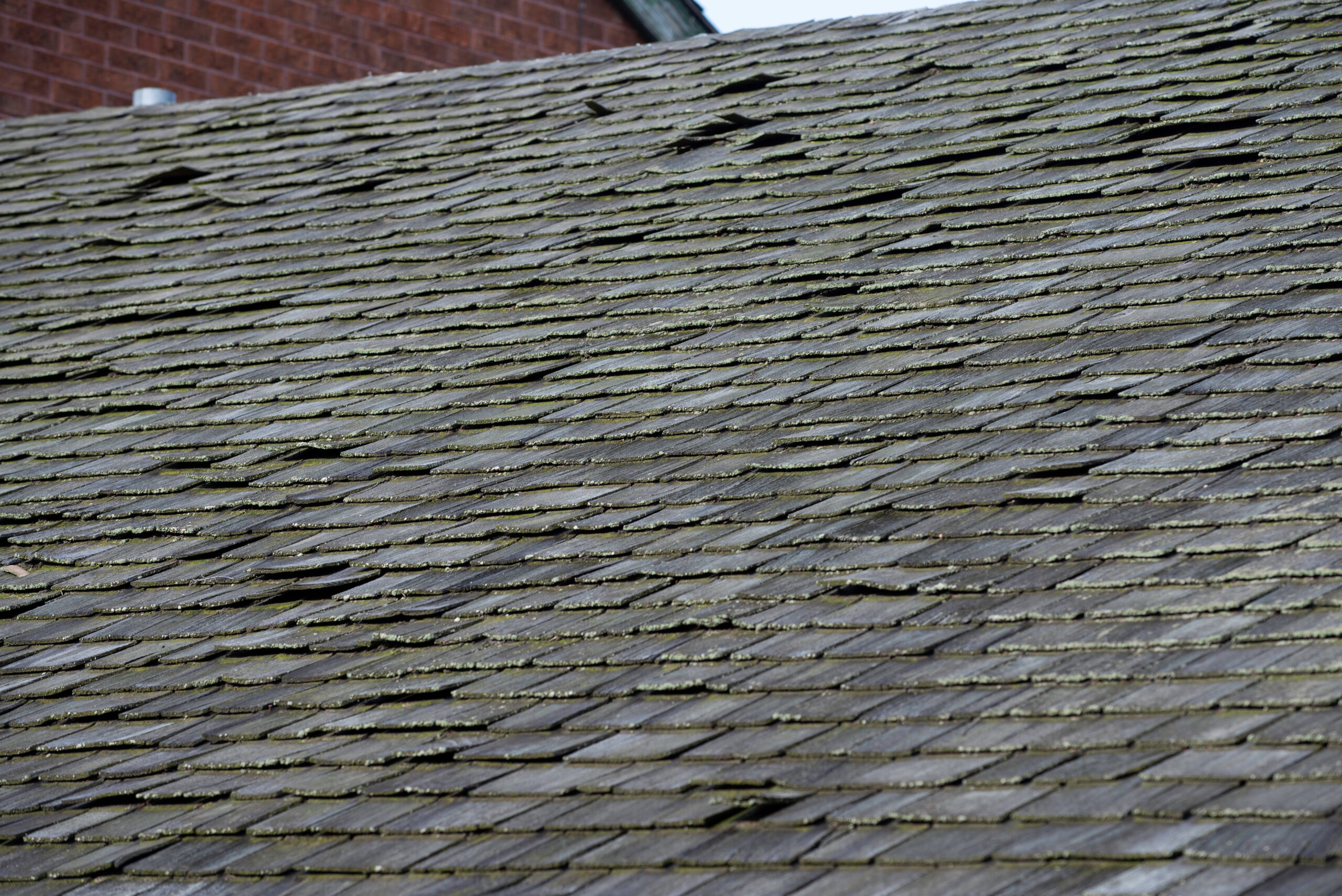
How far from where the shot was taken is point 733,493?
4309 millimetres

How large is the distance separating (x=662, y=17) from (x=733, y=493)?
419 inches

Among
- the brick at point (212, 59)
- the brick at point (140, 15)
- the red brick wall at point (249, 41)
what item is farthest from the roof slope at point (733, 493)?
the brick at point (212, 59)

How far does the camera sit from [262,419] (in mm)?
5543

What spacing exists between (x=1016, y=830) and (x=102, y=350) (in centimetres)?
466

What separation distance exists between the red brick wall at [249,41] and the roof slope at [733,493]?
4.75 metres

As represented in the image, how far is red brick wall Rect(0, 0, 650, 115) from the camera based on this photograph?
11.6 m

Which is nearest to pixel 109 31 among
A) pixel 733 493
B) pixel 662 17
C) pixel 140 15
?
pixel 140 15

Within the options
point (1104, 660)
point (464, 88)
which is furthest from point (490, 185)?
point (1104, 660)

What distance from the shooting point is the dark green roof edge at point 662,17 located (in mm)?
14109

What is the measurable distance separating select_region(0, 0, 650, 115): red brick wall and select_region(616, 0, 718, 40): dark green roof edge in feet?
0.53

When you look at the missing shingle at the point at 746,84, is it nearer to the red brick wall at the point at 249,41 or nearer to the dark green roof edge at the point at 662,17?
the red brick wall at the point at 249,41

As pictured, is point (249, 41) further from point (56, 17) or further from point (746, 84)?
point (746, 84)

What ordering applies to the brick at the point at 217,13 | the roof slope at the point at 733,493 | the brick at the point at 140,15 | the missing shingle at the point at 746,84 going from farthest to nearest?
the brick at the point at 217,13, the brick at the point at 140,15, the missing shingle at the point at 746,84, the roof slope at the point at 733,493

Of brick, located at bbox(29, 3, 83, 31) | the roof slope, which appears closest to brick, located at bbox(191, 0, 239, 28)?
brick, located at bbox(29, 3, 83, 31)
